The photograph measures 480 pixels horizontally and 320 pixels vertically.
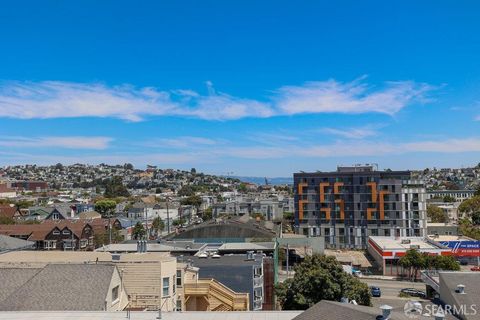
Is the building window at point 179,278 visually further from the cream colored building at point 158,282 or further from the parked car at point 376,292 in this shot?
the parked car at point 376,292

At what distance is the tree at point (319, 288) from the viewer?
32.1m

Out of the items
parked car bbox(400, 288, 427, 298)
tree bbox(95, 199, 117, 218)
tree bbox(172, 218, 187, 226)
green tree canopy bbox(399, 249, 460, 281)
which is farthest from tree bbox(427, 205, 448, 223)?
tree bbox(95, 199, 117, 218)

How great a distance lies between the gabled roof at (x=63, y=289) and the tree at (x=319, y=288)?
14.7 m

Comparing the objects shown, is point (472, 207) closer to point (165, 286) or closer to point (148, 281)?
point (165, 286)

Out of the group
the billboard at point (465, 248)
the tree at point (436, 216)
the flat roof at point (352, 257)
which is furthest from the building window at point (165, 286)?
the tree at point (436, 216)

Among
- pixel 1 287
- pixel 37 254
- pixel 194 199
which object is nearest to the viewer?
pixel 1 287

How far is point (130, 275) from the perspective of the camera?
2623 centimetres

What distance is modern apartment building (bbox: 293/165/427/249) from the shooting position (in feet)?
267

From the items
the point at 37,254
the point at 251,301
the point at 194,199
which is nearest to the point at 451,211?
the point at 194,199

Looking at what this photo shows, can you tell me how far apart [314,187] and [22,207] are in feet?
255

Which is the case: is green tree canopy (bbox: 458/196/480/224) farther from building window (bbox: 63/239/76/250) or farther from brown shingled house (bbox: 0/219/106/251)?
building window (bbox: 63/239/76/250)

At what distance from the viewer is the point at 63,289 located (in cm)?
2152

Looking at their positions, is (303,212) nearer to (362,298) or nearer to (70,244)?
(70,244)

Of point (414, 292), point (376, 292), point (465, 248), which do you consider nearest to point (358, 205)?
point (465, 248)
